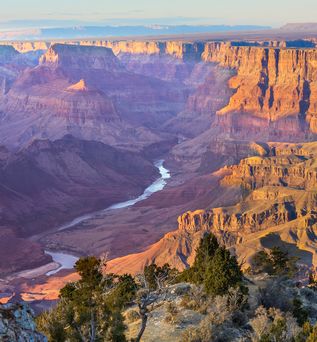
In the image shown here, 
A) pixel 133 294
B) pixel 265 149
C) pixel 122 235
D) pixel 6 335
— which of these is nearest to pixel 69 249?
pixel 122 235

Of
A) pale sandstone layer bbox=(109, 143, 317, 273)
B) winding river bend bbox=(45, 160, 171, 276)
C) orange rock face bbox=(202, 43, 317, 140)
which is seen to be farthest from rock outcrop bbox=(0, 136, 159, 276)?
orange rock face bbox=(202, 43, 317, 140)

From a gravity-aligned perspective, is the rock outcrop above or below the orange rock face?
below

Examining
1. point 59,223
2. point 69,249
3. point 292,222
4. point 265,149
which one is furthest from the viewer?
point 265,149

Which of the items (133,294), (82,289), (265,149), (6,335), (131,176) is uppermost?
(6,335)

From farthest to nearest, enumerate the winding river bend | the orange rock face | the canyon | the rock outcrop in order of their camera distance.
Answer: the orange rock face → the rock outcrop → the winding river bend → the canyon

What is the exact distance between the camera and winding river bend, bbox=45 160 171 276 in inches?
4002

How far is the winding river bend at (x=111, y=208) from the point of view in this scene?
10165 centimetres

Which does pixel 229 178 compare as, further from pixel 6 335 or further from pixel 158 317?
pixel 6 335

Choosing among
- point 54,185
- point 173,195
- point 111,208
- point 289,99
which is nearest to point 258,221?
point 173,195

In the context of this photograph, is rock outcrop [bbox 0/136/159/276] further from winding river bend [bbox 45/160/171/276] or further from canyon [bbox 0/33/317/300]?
winding river bend [bbox 45/160/171/276]

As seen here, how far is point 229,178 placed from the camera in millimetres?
121188

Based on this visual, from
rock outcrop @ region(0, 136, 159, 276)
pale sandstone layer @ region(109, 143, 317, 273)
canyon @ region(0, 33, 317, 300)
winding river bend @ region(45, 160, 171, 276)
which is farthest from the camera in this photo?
rock outcrop @ region(0, 136, 159, 276)

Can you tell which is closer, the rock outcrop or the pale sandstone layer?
the pale sandstone layer

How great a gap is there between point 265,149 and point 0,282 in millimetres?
76098
